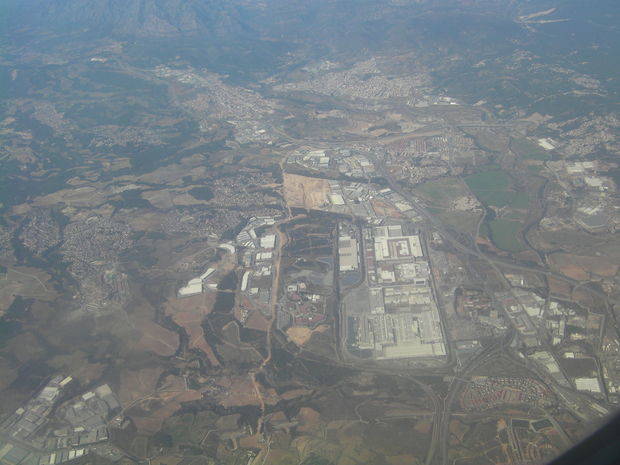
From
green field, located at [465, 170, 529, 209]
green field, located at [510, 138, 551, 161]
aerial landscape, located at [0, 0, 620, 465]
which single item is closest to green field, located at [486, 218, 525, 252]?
aerial landscape, located at [0, 0, 620, 465]

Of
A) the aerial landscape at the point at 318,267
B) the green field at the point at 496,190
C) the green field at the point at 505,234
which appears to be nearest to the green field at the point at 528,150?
the aerial landscape at the point at 318,267

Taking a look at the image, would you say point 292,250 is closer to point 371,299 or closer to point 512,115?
point 371,299

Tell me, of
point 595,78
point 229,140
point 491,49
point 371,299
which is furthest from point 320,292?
point 491,49

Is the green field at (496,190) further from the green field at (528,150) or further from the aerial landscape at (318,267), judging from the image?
the green field at (528,150)

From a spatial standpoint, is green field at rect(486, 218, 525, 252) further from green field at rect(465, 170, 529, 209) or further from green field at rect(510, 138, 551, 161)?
green field at rect(510, 138, 551, 161)

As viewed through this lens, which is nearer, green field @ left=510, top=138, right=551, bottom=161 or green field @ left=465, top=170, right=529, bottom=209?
green field @ left=465, top=170, right=529, bottom=209

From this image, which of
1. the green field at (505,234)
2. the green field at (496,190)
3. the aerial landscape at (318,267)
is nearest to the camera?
the aerial landscape at (318,267)
